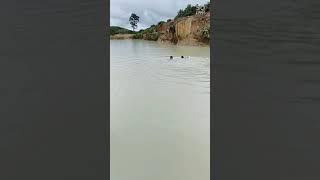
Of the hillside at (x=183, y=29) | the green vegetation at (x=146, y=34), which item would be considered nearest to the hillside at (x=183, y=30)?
the hillside at (x=183, y=29)

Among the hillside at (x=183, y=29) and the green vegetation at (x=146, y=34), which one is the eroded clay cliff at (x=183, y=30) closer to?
the hillside at (x=183, y=29)

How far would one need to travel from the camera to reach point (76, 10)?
2.30 ft

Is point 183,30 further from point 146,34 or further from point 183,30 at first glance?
point 146,34

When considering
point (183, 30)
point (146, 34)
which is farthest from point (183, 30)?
point (146, 34)

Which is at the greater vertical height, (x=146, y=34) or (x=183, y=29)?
(x=183, y=29)

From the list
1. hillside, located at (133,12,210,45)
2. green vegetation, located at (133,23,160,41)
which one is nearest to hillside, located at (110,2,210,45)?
hillside, located at (133,12,210,45)

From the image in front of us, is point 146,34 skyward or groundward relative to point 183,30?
groundward

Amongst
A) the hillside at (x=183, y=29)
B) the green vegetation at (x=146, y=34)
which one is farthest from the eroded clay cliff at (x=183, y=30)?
the green vegetation at (x=146, y=34)

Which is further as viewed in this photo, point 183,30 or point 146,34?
point 183,30

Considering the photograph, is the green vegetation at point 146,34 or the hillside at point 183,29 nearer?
the green vegetation at point 146,34

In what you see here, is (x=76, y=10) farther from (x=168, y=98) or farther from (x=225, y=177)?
(x=168, y=98)

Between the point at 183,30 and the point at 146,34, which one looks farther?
the point at 183,30

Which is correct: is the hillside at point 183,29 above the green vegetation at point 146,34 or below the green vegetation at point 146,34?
above

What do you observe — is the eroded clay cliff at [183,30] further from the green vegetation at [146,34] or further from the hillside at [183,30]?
the green vegetation at [146,34]
